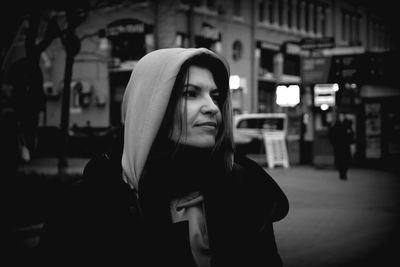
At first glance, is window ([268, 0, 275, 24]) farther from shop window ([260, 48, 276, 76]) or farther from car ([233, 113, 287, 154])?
car ([233, 113, 287, 154])

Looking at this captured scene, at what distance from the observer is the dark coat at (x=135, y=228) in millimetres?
1505

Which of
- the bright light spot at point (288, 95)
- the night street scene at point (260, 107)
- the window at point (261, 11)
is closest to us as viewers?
the night street scene at point (260, 107)

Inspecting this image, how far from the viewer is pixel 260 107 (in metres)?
31.0

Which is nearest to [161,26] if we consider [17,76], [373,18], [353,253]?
[17,76]

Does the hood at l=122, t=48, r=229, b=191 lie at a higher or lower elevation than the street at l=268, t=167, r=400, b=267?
higher

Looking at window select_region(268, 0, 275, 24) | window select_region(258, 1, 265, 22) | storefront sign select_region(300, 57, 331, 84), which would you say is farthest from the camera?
window select_region(268, 0, 275, 24)

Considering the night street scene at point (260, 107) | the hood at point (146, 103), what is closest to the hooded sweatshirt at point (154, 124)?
the hood at point (146, 103)

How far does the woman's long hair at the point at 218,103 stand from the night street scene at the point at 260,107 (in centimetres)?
19

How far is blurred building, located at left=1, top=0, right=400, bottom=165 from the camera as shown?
17.8 meters

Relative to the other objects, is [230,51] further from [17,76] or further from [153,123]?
[153,123]

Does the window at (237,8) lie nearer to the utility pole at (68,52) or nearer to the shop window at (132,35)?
the shop window at (132,35)

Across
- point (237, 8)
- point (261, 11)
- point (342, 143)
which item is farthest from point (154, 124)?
point (261, 11)

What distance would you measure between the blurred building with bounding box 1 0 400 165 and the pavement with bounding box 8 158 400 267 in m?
2.85

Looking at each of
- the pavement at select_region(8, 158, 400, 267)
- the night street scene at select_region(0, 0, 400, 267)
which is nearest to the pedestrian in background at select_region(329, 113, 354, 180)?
the night street scene at select_region(0, 0, 400, 267)
